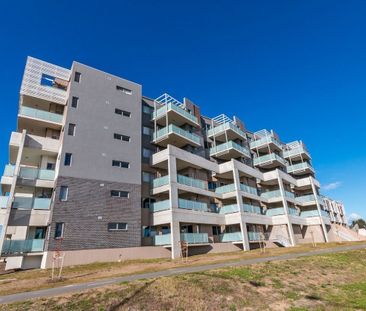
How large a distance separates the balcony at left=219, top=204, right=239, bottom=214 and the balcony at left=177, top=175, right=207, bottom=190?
12.9 feet

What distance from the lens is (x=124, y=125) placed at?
30.1m

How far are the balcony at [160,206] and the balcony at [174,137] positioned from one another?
8217mm

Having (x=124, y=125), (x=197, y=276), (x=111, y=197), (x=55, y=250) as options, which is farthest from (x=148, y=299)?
(x=124, y=125)

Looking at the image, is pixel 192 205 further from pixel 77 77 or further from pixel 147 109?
pixel 77 77

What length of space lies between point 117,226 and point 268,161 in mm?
29359

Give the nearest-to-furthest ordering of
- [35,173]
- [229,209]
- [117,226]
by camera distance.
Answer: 1. [35,173]
2. [117,226]
3. [229,209]

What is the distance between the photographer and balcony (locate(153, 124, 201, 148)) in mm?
31359

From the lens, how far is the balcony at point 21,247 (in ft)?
67.6

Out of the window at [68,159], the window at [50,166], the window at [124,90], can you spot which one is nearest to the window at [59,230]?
the window at [68,159]

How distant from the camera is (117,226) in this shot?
992 inches

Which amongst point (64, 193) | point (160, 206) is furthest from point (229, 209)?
point (64, 193)

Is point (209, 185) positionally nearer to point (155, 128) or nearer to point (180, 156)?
point (180, 156)

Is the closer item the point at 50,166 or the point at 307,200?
the point at 50,166

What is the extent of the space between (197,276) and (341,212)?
83.7m
